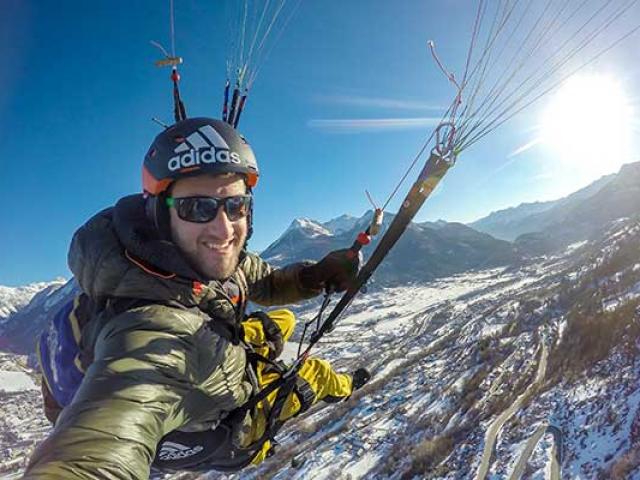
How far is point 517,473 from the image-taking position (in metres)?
15.8

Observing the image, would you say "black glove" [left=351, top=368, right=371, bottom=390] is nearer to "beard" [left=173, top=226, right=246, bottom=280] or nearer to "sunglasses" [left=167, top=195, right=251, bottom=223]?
"beard" [left=173, top=226, right=246, bottom=280]

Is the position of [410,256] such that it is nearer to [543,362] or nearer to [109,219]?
[543,362]

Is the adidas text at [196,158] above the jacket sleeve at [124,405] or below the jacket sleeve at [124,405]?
above

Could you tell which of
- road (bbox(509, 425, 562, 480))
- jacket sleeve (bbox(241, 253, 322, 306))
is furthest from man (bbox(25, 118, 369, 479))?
road (bbox(509, 425, 562, 480))

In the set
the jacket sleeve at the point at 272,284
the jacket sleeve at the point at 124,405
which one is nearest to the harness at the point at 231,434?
the jacket sleeve at the point at 124,405

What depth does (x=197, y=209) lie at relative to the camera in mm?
3045

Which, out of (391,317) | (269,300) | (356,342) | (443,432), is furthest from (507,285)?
(269,300)

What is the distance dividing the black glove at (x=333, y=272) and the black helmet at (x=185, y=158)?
175 cm

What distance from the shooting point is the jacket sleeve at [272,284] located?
4.75 metres

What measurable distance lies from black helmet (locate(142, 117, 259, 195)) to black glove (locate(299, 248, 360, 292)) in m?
1.72

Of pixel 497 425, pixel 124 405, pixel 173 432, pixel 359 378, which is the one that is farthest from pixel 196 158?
pixel 497 425

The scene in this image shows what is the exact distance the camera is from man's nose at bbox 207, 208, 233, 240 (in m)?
3.04

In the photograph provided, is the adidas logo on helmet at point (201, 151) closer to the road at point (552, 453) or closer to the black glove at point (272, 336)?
the black glove at point (272, 336)

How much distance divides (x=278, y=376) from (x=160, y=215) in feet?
6.41
